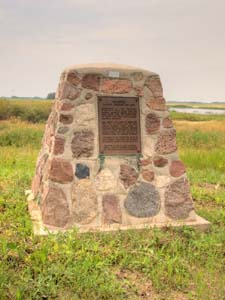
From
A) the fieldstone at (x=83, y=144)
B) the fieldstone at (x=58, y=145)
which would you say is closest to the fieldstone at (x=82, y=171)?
the fieldstone at (x=83, y=144)

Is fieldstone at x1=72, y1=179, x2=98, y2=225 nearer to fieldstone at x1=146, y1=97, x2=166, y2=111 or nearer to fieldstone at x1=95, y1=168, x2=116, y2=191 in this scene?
fieldstone at x1=95, y1=168, x2=116, y2=191

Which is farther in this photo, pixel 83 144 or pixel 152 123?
pixel 152 123

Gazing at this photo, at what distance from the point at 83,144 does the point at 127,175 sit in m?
0.67

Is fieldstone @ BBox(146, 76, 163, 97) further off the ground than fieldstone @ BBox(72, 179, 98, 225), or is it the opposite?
fieldstone @ BBox(146, 76, 163, 97)

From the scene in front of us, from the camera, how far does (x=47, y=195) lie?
5180 millimetres

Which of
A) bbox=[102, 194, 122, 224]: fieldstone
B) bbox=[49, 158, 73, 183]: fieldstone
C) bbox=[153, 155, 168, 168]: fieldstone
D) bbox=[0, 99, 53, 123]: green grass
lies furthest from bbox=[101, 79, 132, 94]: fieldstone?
bbox=[0, 99, 53, 123]: green grass

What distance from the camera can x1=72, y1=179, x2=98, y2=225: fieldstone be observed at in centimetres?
525

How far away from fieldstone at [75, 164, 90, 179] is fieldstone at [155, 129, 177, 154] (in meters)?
0.94

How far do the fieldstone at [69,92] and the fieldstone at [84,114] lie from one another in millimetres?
144

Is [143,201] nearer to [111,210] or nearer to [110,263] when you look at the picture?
[111,210]

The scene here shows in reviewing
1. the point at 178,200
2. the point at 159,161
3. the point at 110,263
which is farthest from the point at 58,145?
the point at 178,200

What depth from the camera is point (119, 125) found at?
559 centimetres

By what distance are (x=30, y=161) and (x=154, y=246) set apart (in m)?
6.87

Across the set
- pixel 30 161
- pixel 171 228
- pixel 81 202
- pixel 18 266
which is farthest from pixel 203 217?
pixel 30 161
